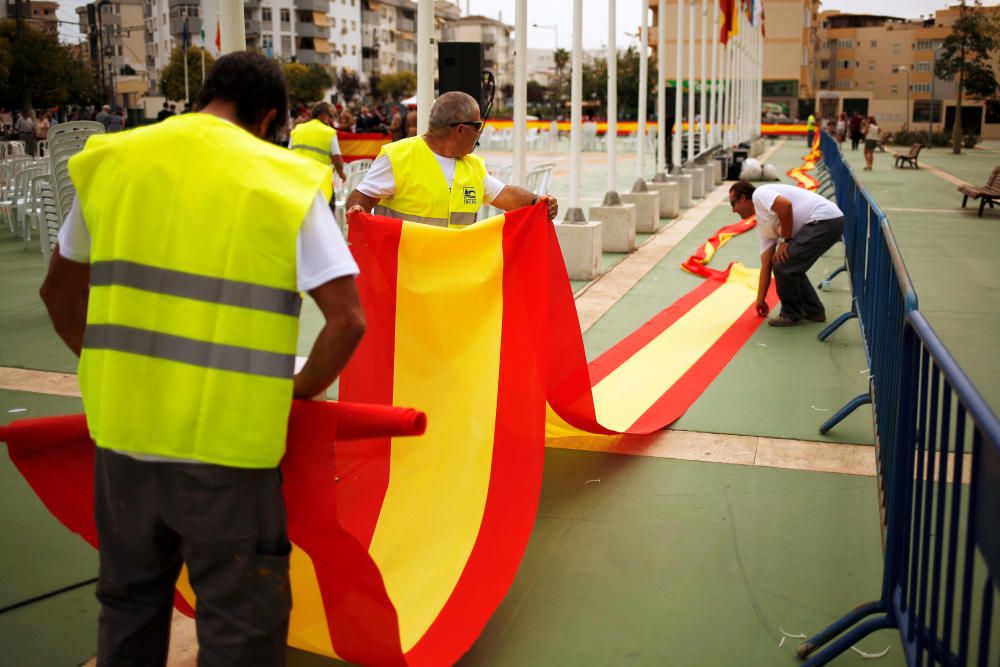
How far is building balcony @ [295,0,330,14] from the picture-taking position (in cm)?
11606

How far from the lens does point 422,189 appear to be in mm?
6074

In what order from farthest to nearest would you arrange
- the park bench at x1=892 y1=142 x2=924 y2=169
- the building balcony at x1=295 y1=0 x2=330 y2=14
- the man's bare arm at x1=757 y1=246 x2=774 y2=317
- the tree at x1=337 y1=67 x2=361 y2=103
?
1. the building balcony at x1=295 y1=0 x2=330 y2=14
2. the tree at x1=337 y1=67 x2=361 y2=103
3. the park bench at x1=892 y1=142 x2=924 y2=169
4. the man's bare arm at x1=757 y1=246 x2=774 y2=317

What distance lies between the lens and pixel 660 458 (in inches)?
233

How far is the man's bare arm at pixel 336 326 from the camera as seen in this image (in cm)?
250

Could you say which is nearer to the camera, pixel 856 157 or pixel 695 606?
pixel 695 606

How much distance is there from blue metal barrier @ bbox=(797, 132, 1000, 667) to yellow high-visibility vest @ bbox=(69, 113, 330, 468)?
1695 mm

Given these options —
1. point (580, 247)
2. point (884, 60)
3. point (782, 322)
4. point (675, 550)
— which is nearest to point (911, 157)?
point (580, 247)

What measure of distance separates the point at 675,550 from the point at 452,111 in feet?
9.43

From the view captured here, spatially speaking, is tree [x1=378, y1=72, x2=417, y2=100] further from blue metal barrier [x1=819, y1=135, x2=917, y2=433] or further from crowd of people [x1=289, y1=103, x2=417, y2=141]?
blue metal barrier [x1=819, y1=135, x2=917, y2=433]

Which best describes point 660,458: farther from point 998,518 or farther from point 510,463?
point 998,518

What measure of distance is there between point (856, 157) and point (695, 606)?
132ft

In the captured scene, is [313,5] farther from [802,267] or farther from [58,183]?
Answer: [802,267]

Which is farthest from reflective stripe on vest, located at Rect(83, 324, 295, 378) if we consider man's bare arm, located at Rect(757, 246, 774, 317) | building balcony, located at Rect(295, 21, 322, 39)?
building balcony, located at Rect(295, 21, 322, 39)

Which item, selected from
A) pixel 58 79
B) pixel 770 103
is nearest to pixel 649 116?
pixel 770 103
